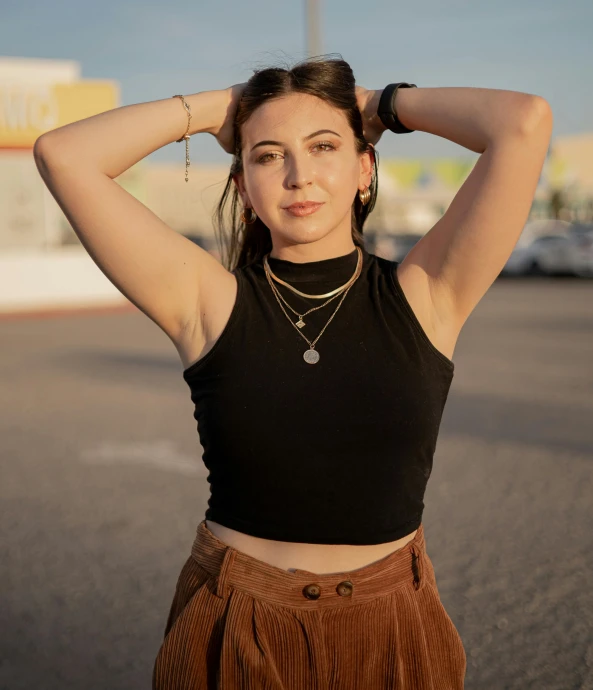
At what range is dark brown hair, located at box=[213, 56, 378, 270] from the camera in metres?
2.02

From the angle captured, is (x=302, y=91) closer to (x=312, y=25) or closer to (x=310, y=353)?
(x=310, y=353)

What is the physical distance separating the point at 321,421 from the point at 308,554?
27 cm

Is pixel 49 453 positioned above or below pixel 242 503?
below

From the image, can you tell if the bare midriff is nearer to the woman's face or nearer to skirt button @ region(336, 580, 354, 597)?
skirt button @ region(336, 580, 354, 597)

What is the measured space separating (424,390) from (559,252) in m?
23.7

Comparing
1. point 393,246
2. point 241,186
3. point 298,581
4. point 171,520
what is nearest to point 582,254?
point 393,246

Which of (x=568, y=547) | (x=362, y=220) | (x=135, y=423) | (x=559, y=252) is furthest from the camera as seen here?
(x=559, y=252)

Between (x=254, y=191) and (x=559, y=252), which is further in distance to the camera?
(x=559, y=252)

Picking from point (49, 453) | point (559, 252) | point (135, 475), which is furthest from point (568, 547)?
point (559, 252)

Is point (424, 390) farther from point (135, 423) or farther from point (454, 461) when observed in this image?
point (135, 423)

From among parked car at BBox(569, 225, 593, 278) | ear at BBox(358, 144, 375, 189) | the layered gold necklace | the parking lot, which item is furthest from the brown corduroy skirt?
parked car at BBox(569, 225, 593, 278)

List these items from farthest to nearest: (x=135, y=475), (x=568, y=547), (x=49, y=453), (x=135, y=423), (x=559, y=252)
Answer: (x=559, y=252)
(x=135, y=423)
(x=49, y=453)
(x=135, y=475)
(x=568, y=547)

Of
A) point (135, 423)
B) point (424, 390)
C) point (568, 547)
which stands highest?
point (424, 390)

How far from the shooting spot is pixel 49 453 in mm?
6672
